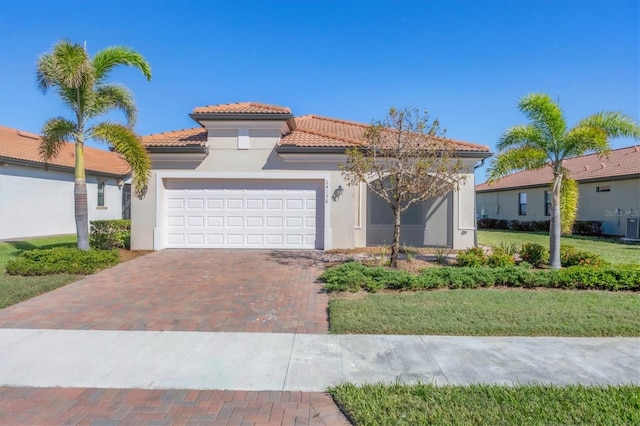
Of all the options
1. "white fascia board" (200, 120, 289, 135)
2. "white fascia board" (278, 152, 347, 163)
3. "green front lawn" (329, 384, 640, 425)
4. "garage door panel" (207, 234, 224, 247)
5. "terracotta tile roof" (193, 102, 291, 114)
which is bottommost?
"green front lawn" (329, 384, 640, 425)

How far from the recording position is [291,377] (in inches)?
160

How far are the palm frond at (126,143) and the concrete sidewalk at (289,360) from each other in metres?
6.67

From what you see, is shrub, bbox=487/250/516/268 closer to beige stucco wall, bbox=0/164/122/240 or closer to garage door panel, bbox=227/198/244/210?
garage door panel, bbox=227/198/244/210

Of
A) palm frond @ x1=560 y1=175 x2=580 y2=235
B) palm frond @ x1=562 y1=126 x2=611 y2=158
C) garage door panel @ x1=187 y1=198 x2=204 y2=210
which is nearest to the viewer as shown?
palm frond @ x1=562 y1=126 x2=611 y2=158

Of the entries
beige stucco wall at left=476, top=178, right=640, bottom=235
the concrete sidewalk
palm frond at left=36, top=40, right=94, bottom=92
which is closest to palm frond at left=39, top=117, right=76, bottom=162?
palm frond at left=36, top=40, right=94, bottom=92

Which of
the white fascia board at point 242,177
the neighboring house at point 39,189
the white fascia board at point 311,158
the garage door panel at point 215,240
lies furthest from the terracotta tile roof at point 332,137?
the neighboring house at point 39,189

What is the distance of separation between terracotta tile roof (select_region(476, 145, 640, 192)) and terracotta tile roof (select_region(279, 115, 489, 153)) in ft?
26.6

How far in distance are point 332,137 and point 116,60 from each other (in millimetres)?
7318

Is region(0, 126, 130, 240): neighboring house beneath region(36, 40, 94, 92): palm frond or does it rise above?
beneath

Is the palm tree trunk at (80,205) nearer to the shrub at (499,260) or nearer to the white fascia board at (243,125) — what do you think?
the white fascia board at (243,125)

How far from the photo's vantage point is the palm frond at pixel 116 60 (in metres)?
10.8

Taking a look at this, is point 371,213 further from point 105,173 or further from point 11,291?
point 105,173

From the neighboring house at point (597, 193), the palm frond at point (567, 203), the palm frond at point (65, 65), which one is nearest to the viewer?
the palm frond at point (65, 65)

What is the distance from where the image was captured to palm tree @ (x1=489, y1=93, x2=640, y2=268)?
31.0 ft
